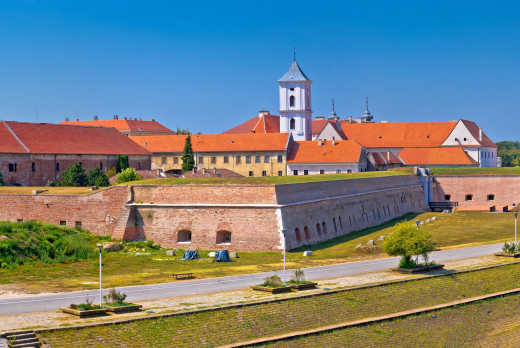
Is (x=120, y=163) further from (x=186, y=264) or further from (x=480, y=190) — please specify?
(x=186, y=264)

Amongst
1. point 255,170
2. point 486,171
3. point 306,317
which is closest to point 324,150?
point 255,170

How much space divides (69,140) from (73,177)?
8.76 meters

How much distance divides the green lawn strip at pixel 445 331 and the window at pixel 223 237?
15.2 m

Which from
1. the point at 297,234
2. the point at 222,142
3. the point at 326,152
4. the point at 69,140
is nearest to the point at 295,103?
the point at 222,142

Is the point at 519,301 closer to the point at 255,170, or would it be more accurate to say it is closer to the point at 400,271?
the point at 400,271

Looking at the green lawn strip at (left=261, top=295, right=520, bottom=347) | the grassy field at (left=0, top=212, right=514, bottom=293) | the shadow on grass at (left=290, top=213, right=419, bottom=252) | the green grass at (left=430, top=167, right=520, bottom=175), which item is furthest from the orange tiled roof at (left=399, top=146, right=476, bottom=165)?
the green lawn strip at (left=261, top=295, right=520, bottom=347)

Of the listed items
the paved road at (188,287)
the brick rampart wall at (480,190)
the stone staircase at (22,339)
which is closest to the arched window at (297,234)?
the paved road at (188,287)

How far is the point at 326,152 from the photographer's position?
7362 cm

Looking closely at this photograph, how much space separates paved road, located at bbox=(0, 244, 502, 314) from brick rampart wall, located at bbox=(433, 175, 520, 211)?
32080 millimetres

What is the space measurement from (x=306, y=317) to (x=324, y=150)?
5206cm

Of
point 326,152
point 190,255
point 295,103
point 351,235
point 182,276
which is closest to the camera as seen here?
point 182,276

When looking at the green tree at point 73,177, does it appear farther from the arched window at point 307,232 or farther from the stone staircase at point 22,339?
the stone staircase at point 22,339

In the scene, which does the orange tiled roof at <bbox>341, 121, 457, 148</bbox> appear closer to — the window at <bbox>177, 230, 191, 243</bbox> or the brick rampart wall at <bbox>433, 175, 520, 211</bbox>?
the brick rampart wall at <bbox>433, 175, 520, 211</bbox>

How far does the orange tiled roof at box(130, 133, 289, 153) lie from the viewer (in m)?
76.2
